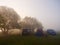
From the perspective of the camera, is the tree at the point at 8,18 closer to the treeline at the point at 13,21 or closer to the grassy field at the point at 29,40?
the treeline at the point at 13,21

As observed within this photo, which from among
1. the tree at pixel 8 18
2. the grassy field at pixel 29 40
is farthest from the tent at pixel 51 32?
the tree at pixel 8 18

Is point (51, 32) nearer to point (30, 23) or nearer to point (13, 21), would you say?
point (30, 23)

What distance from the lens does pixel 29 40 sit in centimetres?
142

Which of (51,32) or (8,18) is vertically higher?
(8,18)

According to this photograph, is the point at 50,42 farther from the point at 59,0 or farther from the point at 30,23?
the point at 59,0

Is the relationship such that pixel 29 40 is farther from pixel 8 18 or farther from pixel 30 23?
pixel 8 18

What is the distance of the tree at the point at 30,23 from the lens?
1.42 m

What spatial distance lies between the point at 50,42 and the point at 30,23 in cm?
33

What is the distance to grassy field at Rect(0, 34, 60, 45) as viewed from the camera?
135cm

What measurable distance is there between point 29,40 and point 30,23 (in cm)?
20

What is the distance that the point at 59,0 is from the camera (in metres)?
1.52

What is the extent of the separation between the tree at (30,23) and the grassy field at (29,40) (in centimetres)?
13

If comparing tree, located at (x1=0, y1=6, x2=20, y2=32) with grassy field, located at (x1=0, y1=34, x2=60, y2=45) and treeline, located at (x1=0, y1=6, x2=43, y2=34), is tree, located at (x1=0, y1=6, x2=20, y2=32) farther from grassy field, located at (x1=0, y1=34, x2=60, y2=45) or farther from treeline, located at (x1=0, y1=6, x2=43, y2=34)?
grassy field, located at (x1=0, y1=34, x2=60, y2=45)

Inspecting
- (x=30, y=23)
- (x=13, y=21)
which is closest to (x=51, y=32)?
(x=30, y=23)
